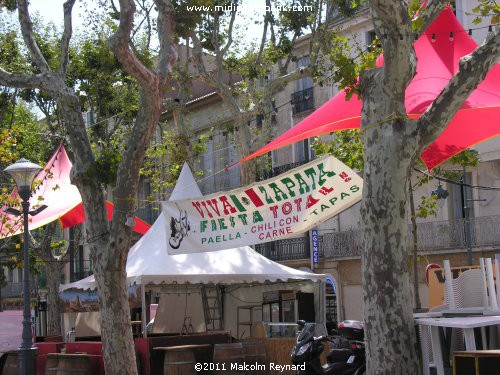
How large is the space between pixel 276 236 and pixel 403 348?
3.87 m

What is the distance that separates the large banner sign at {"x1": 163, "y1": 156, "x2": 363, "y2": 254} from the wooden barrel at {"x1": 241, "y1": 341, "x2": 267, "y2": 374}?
6.83 ft

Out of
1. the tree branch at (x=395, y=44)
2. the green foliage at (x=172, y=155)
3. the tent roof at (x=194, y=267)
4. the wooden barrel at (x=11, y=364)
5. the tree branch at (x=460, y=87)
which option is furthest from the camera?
Result: the green foliage at (x=172, y=155)

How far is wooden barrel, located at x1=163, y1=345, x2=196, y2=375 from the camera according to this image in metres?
13.0

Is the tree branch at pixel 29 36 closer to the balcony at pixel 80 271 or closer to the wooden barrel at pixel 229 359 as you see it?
the wooden barrel at pixel 229 359

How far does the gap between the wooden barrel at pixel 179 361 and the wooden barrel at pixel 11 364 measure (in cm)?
337

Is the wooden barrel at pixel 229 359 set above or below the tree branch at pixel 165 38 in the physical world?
below

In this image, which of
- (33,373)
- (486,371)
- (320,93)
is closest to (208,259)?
(33,373)

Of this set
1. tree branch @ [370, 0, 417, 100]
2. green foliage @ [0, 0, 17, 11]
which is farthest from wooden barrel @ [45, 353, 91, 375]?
tree branch @ [370, 0, 417, 100]

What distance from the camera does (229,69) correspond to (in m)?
21.9

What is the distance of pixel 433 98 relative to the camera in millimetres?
10758

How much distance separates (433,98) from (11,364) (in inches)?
364

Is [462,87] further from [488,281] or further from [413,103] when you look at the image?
[413,103]

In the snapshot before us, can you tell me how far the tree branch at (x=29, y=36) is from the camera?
1286 cm

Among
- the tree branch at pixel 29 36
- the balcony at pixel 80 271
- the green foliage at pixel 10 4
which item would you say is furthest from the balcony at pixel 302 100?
the balcony at pixel 80 271
